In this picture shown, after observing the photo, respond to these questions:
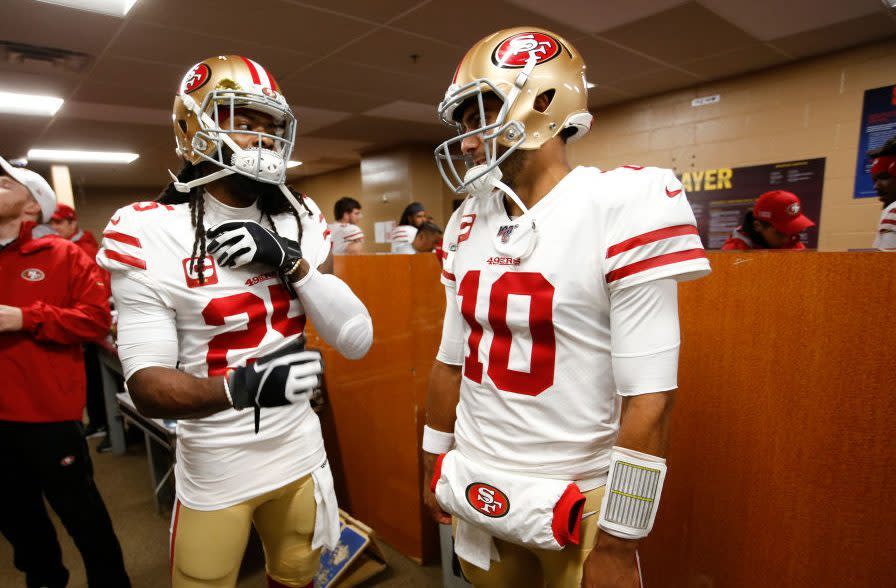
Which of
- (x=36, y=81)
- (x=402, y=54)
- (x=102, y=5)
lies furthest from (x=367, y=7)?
(x=36, y=81)

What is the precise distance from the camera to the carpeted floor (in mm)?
2104

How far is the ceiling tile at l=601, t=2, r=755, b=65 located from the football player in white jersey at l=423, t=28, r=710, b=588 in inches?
105

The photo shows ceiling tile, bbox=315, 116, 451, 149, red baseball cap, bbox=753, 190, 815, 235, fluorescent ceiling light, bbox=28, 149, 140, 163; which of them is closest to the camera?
red baseball cap, bbox=753, 190, 815, 235

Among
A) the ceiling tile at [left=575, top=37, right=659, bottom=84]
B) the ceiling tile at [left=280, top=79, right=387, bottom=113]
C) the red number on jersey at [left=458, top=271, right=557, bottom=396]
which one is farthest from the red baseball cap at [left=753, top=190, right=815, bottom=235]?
the ceiling tile at [left=280, top=79, right=387, bottom=113]

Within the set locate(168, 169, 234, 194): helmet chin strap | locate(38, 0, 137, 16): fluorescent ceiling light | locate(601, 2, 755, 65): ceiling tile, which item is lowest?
locate(168, 169, 234, 194): helmet chin strap

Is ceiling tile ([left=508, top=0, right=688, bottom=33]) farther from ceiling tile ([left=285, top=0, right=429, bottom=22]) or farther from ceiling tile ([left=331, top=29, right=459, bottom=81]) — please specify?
ceiling tile ([left=331, top=29, right=459, bottom=81])

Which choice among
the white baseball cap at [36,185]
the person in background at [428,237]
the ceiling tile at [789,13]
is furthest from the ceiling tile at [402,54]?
the white baseball cap at [36,185]

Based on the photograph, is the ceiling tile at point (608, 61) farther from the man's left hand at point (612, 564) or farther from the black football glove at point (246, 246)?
the man's left hand at point (612, 564)

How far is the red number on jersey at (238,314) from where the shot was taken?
1.10 meters

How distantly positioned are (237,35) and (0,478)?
2877 mm

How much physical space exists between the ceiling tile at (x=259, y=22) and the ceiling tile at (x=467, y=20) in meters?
0.37

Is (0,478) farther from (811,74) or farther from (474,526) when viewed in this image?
(811,74)

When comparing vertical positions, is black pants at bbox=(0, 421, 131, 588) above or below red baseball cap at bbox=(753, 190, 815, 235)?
below

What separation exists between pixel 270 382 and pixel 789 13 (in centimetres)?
384
